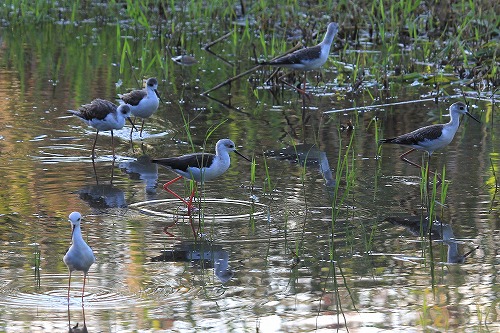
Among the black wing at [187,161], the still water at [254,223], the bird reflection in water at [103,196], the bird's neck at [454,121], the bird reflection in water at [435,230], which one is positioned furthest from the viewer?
the bird's neck at [454,121]

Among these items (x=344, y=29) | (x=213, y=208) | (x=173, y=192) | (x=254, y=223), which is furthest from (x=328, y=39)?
(x=254, y=223)

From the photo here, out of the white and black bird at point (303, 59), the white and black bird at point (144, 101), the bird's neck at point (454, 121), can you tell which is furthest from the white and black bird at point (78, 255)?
the white and black bird at point (303, 59)

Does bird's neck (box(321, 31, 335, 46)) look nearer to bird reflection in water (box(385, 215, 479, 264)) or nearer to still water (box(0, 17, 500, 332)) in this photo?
still water (box(0, 17, 500, 332))

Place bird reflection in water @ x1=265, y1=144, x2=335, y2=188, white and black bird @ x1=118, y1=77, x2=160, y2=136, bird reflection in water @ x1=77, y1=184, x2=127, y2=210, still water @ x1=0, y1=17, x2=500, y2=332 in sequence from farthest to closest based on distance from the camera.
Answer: white and black bird @ x1=118, y1=77, x2=160, y2=136, bird reflection in water @ x1=265, y1=144, x2=335, y2=188, bird reflection in water @ x1=77, y1=184, x2=127, y2=210, still water @ x1=0, y1=17, x2=500, y2=332

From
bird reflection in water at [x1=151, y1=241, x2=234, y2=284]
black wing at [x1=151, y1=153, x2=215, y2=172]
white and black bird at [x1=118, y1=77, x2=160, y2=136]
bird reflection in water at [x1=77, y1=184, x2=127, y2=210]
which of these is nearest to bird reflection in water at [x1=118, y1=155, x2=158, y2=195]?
bird reflection in water at [x1=77, y1=184, x2=127, y2=210]

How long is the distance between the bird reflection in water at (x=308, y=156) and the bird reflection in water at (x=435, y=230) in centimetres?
148

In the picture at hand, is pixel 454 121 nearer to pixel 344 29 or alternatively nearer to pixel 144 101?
pixel 144 101

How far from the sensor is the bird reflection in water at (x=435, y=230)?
24.8ft

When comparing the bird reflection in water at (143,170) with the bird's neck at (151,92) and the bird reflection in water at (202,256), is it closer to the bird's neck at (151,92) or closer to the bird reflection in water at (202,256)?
the bird's neck at (151,92)

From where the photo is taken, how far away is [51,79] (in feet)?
49.8

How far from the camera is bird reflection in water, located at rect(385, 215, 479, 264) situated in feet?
24.8

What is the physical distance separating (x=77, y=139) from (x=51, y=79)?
12.3 feet

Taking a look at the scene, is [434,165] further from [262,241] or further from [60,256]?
[60,256]

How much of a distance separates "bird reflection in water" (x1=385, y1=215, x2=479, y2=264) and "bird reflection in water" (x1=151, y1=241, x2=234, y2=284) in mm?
1560
